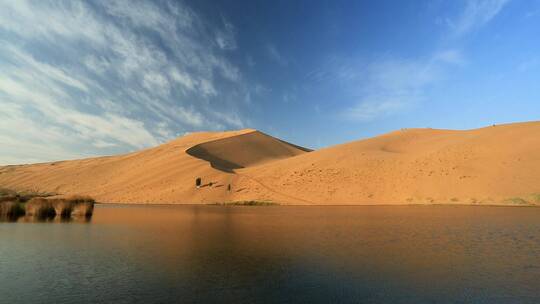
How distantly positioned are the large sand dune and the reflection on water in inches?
1079

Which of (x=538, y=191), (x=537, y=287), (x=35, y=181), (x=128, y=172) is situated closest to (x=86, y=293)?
(x=537, y=287)

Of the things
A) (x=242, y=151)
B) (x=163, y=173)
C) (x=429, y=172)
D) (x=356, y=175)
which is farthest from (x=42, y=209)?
(x=242, y=151)

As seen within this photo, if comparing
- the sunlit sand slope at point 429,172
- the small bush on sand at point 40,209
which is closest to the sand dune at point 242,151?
the sunlit sand slope at point 429,172

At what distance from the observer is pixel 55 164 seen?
87750 millimetres

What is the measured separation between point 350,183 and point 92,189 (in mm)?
43174

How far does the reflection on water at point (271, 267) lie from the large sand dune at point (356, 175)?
27396 millimetres

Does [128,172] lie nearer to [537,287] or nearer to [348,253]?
[348,253]

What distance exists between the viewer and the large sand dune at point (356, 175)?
41781 mm

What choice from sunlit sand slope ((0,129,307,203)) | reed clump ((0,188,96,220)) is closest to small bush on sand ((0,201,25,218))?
reed clump ((0,188,96,220))

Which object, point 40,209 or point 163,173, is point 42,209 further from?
point 163,173

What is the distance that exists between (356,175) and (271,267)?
42135mm

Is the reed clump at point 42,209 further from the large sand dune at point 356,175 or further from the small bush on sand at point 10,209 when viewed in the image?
the large sand dune at point 356,175

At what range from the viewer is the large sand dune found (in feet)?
137

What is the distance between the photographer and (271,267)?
1014 centimetres
